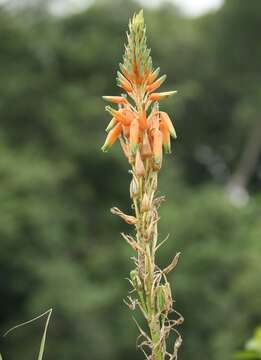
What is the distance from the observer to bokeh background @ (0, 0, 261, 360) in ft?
60.2

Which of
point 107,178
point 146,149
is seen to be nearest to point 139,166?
point 146,149

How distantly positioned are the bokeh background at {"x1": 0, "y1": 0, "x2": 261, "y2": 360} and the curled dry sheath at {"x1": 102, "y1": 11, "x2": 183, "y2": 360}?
585 inches

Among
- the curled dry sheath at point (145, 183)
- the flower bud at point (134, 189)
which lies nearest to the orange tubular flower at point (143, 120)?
the curled dry sheath at point (145, 183)

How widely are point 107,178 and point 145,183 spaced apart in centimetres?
2269

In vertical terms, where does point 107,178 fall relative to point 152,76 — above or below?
above

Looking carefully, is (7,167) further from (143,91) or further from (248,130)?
(143,91)

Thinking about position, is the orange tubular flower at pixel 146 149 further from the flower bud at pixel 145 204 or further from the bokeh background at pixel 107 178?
the bokeh background at pixel 107 178

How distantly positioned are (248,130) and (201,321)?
10.7 meters

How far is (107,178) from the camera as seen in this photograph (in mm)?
24234

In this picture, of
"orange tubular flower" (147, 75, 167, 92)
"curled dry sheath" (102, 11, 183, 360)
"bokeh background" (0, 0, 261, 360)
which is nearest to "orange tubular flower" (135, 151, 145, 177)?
"curled dry sheath" (102, 11, 183, 360)

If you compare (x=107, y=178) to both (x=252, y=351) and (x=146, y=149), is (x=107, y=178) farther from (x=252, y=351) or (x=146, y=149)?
(x=146, y=149)

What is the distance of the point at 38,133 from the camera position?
22.9m

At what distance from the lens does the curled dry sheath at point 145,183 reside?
152 centimetres

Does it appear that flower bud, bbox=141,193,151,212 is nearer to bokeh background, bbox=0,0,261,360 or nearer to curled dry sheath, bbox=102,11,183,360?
curled dry sheath, bbox=102,11,183,360
